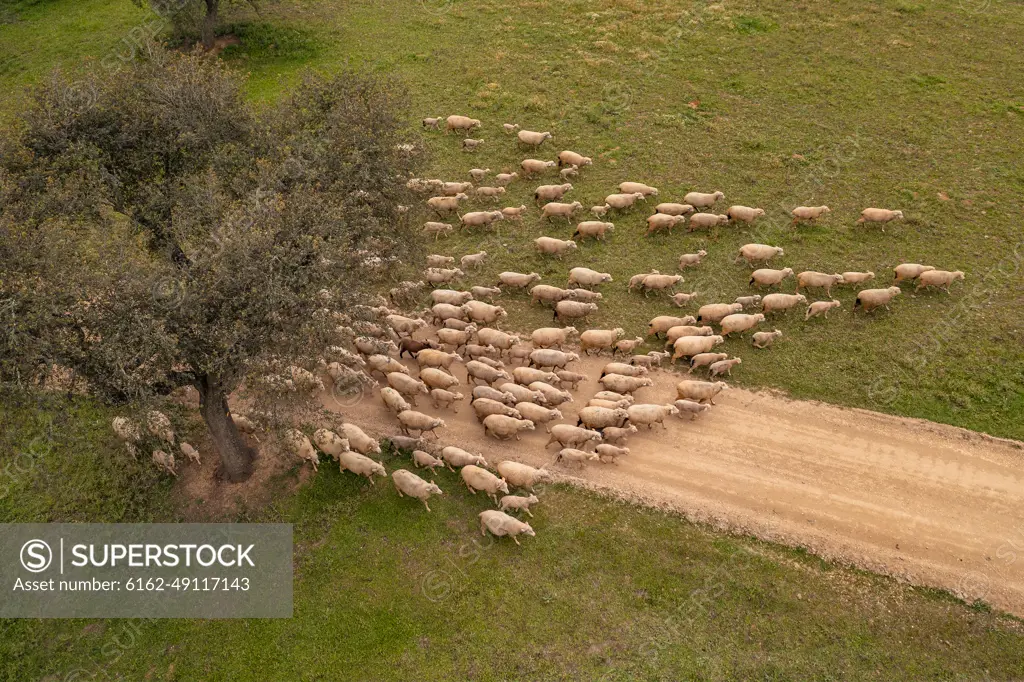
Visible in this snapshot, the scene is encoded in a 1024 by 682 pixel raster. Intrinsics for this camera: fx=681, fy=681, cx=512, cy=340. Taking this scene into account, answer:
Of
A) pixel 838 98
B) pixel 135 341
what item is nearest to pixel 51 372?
pixel 135 341

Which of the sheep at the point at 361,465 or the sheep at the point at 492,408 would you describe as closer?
the sheep at the point at 361,465

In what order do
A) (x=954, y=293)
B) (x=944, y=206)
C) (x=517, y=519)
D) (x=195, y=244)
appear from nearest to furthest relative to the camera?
(x=195, y=244), (x=517, y=519), (x=954, y=293), (x=944, y=206)

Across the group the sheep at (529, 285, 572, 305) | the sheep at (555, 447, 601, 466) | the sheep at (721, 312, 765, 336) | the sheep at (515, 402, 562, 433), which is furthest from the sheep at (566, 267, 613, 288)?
the sheep at (555, 447, 601, 466)

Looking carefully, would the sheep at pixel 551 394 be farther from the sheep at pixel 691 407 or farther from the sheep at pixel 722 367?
the sheep at pixel 722 367

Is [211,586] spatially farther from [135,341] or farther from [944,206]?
[944,206]

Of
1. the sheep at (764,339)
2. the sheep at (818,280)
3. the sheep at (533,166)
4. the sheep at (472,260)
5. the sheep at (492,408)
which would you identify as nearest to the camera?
the sheep at (492,408)

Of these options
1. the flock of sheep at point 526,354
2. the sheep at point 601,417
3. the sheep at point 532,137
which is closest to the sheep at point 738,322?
the flock of sheep at point 526,354

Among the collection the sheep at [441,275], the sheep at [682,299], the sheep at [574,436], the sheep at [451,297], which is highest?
the sheep at [441,275]

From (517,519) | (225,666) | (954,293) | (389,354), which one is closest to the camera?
(225,666)
